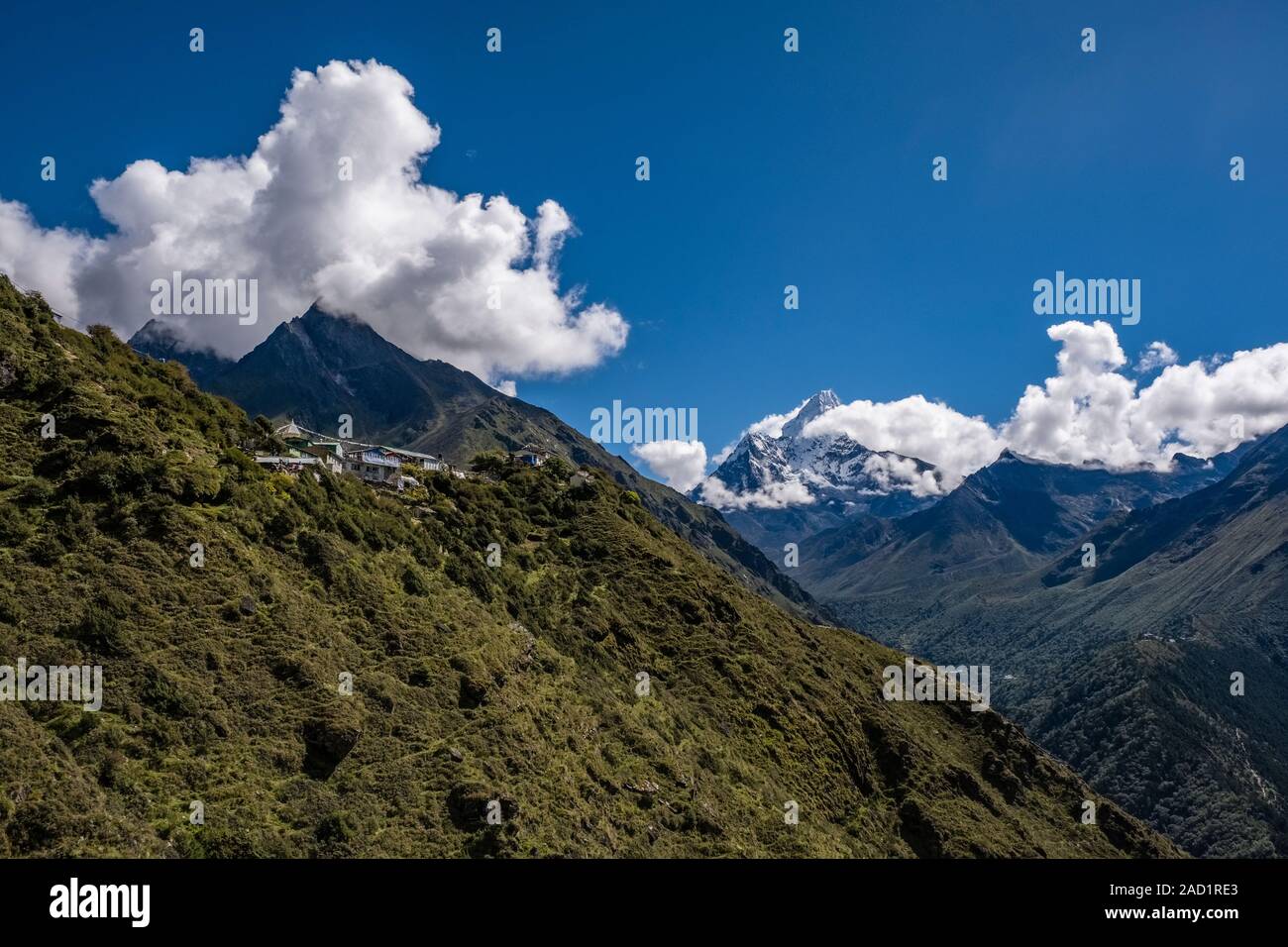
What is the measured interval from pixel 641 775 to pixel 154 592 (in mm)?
22996

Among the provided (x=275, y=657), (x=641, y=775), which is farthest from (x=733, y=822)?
(x=275, y=657)

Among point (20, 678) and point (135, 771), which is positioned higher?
point (20, 678)

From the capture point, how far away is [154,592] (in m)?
28.2

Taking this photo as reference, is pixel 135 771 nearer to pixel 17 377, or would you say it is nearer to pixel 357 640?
pixel 357 640
